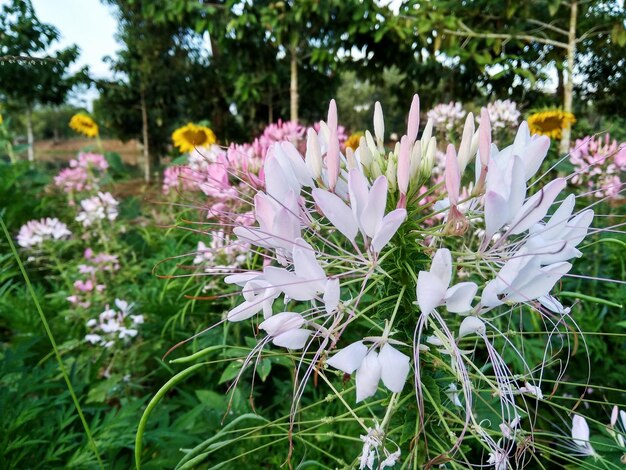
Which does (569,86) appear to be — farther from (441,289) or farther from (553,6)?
(441,289)

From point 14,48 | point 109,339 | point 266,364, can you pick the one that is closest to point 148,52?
point 14,48

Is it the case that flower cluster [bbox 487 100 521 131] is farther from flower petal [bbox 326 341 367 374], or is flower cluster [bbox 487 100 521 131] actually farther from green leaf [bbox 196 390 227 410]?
flower petal [bbox 326 341 367 374]

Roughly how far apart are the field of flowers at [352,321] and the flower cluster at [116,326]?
0.5 inches

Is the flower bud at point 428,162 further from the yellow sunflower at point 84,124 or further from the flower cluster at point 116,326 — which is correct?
the yellow sunflower at point 84,124

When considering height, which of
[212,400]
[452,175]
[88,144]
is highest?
[452,175]

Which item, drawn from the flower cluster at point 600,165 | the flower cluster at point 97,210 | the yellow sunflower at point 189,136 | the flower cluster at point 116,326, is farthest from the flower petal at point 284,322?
the yellow sunflower at point 189,136

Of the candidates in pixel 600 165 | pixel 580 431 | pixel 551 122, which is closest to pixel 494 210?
pixel 580 431

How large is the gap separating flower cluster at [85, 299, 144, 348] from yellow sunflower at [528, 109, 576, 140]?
288 cm

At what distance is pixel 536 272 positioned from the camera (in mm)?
464

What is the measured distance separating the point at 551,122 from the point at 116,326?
3.22 m

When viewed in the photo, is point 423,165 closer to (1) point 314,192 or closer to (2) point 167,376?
(1) point 314,192

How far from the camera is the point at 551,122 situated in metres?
3.13

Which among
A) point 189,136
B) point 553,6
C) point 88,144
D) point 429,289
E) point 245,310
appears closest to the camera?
point 429,289

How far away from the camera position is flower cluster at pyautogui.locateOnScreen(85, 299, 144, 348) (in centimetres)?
160
